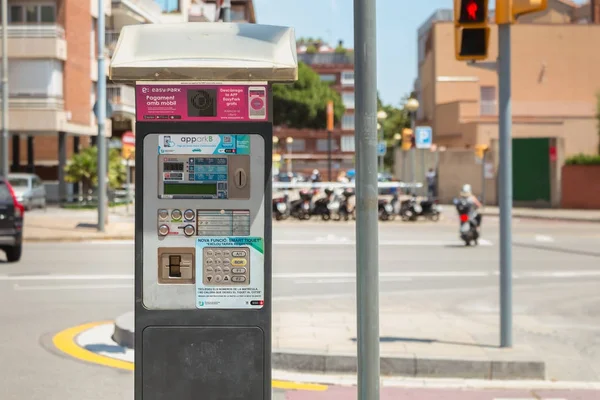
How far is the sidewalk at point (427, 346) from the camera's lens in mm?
8375

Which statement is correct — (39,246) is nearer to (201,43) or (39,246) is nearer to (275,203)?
(275,203)

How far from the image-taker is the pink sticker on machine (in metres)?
5.57

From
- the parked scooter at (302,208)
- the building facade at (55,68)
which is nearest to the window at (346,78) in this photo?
the building facade at (55,68)

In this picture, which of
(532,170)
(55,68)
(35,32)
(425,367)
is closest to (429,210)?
(532,170)

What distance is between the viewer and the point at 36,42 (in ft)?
147

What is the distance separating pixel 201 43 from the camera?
18.4ft

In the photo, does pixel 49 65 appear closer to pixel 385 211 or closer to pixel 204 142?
pixel 385 211

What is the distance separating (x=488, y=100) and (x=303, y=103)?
42131mm

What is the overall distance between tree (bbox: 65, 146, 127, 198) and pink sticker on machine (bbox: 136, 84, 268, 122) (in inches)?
1488

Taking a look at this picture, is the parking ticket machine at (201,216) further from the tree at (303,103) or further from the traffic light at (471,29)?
the tree at (303,103)

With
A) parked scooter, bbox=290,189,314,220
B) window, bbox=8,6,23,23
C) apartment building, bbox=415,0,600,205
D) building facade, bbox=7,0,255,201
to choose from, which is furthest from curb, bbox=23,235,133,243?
apartment building, bbox=415,0,600,205

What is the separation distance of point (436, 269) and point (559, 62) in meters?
44.8

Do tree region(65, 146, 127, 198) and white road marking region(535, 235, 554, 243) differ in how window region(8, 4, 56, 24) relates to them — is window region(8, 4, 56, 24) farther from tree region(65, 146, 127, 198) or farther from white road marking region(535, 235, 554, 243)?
white road marking region(535, 235, 554, 243)

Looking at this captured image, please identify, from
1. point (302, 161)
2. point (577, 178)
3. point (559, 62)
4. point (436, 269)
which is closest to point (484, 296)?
point (436, 269)
